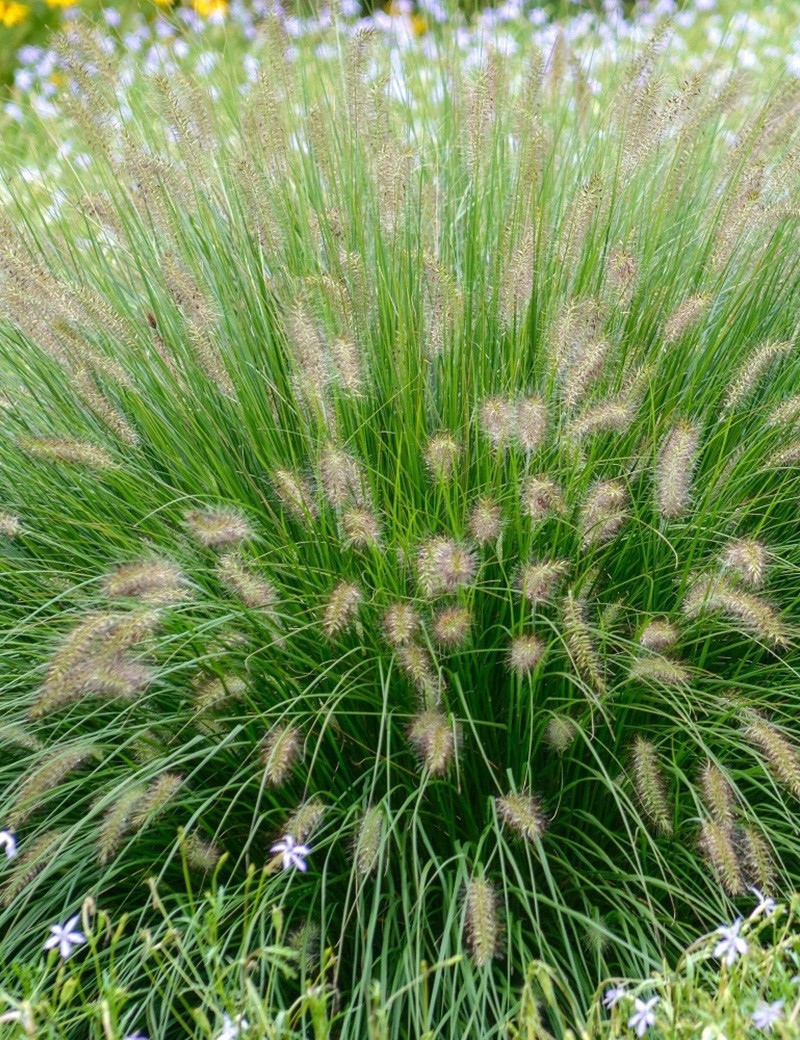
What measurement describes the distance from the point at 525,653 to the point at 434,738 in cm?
26

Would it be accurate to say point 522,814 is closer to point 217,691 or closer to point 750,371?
point 217,691

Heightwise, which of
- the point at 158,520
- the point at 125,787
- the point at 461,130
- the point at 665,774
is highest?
the point at 461,130

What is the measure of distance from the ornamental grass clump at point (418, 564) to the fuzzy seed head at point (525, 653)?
0.04 ft

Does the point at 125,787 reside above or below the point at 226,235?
below

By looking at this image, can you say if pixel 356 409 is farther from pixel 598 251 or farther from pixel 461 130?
pixel 461 130

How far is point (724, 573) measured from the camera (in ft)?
8.84

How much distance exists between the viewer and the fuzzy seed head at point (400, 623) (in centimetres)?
241

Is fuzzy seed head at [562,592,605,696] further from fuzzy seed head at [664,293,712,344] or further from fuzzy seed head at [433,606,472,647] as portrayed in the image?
fuzzy seed head at [664,293,712,344]

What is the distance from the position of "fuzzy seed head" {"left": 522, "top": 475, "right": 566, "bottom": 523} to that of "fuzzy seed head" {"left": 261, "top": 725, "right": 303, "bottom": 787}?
646mm

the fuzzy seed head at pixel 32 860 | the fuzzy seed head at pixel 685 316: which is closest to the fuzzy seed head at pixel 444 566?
the fuzzy seed head at pixel 685 316

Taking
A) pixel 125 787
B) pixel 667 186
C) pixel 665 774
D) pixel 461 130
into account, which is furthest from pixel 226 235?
pixel 665 774

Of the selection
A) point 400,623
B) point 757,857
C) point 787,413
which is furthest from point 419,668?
point 787,413

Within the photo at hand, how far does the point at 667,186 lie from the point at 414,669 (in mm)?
1703

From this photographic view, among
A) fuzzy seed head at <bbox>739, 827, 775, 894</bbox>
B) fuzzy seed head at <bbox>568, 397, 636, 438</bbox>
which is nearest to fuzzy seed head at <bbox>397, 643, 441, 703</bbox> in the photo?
fuzzy seed head at <bbox>568, 397, 636, 438</bbox>
